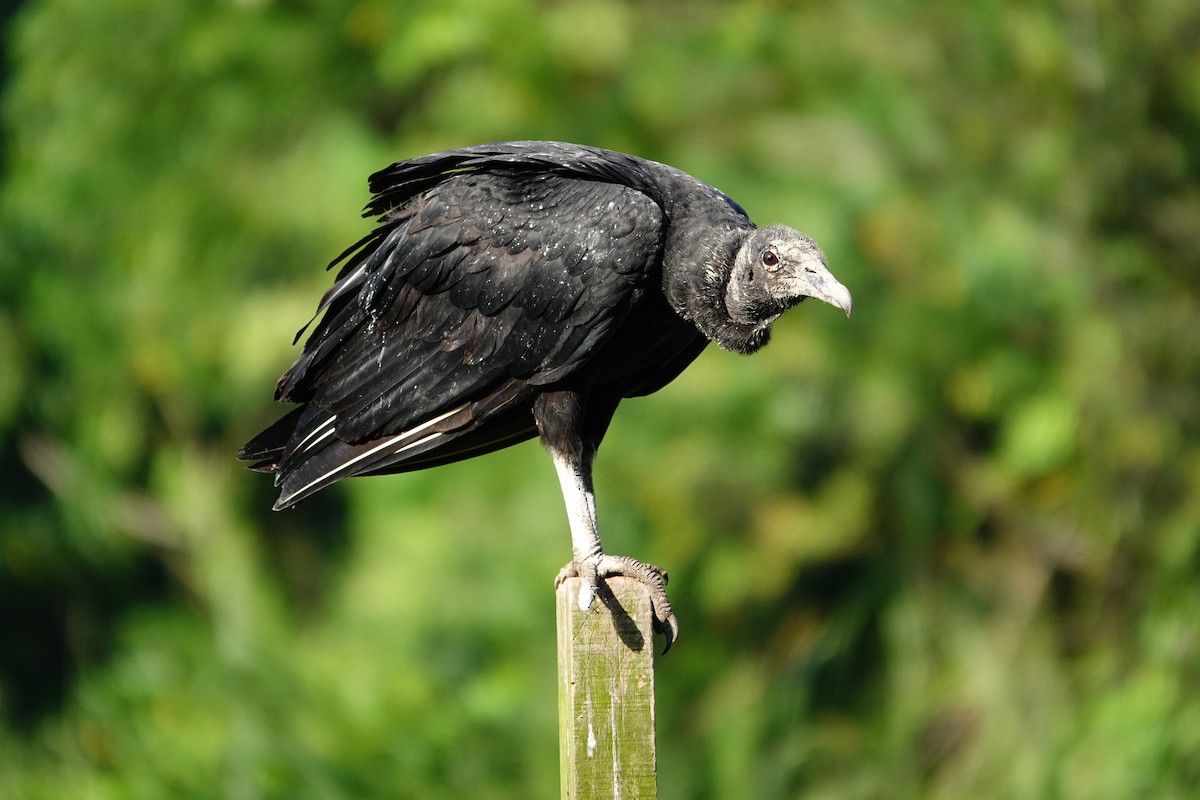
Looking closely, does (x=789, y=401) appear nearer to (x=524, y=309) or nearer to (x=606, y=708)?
(x=524, y=309)

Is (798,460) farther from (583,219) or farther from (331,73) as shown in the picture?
(583,219)

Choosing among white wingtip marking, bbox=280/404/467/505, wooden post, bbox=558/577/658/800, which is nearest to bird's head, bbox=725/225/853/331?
white wingtip marking, bbox=280/404/467/505

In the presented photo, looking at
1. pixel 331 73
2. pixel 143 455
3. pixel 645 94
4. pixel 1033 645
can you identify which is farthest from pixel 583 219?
pixel 143 455

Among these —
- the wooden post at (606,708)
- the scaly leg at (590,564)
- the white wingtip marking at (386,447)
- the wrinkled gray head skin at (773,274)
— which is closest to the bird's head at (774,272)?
the wrinkled gray head skin at (773,274)

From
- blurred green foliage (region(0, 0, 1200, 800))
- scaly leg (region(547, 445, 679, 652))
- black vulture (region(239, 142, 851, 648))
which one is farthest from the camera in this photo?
blurred green foliage (region(0, 0, 1200, 800))

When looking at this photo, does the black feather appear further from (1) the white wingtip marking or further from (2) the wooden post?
(2) the wooden post

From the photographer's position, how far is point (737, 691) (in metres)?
5.71

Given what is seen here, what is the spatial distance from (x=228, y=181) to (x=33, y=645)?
9.34 feet

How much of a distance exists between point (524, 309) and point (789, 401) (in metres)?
3.22

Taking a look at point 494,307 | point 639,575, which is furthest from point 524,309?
point 639,575

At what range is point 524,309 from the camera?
10.3ft

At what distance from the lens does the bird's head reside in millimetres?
3139

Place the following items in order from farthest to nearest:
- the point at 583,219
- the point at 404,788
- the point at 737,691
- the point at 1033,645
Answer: the point at 1033,645 < the point at 737,691 < the point at 404,788 < the point at 583,219

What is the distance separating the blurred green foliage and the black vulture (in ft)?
7.97
